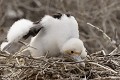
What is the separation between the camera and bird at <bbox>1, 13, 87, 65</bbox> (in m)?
5.13

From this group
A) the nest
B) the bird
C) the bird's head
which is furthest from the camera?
the bird

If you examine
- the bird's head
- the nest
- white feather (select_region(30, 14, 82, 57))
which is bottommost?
the nest

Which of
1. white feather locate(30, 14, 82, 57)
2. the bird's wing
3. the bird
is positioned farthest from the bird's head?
the bird's wing

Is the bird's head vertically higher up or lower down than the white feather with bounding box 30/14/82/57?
lower down

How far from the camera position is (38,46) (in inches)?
209

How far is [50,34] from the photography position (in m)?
5.22

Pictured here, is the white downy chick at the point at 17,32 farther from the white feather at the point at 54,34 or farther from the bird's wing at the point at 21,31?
the white feather at the point at 54,34

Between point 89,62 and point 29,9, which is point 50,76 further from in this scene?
point 29,9

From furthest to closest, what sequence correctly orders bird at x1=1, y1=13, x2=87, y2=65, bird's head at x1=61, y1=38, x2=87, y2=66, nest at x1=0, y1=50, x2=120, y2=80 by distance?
bird at x1=1, y1=13, x2=87, y2=65
bird's head at x1=61, y1=38, x2=87, y2=66
nest at x1=0, y1=50, x2=120, y2=80

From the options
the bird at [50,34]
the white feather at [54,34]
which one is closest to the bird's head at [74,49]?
the bird at [50,34]

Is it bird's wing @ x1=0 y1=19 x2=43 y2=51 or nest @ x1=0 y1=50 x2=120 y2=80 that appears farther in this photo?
bird's wing @ x1=0 y1=19 x2=43 y2=51

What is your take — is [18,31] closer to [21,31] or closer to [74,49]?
[21,31]

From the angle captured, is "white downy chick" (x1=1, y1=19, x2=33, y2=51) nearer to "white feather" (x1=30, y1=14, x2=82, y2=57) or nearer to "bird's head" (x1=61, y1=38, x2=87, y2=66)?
"white feather" (x1=30, y1=14, x2=82, y2=57)

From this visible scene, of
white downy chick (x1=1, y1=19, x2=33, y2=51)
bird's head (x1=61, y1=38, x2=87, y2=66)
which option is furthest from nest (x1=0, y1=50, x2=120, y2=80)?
white downy chick (x1=1, y1=19, x2=33, y2=51)
